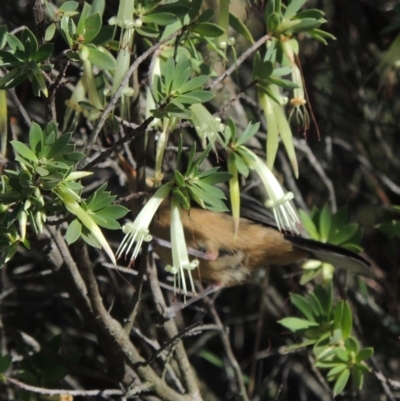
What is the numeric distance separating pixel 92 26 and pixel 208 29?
0.43m

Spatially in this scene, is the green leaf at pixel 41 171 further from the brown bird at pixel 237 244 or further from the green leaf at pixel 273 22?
the brown bird at pixel 237 244

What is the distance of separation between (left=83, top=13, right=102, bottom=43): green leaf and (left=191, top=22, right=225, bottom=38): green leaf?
40cm

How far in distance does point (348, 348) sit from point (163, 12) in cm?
155

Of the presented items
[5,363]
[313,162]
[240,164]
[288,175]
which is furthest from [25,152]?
[313,162]

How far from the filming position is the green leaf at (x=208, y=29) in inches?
86.9

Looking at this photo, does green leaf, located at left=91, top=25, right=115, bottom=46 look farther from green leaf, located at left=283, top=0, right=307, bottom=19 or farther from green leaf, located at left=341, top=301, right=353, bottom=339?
green leaf, located at left=341, top=301, right=353, bottom=339

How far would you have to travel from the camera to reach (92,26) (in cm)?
193

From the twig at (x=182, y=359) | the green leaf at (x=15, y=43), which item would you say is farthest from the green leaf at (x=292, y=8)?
the twig at (x=182, y=359)

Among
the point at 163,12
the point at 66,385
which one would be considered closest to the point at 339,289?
the point at 66,385

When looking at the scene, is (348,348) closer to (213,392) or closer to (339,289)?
(339,289)

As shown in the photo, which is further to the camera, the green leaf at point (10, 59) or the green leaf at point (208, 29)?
the green leaf at point (208, 29)

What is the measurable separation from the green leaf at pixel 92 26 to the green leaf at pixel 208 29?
1.30 feet

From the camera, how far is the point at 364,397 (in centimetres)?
370

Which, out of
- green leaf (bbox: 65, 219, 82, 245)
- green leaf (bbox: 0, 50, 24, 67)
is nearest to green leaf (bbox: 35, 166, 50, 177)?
green leaf (bbox: 65, 219, 82, 245)
